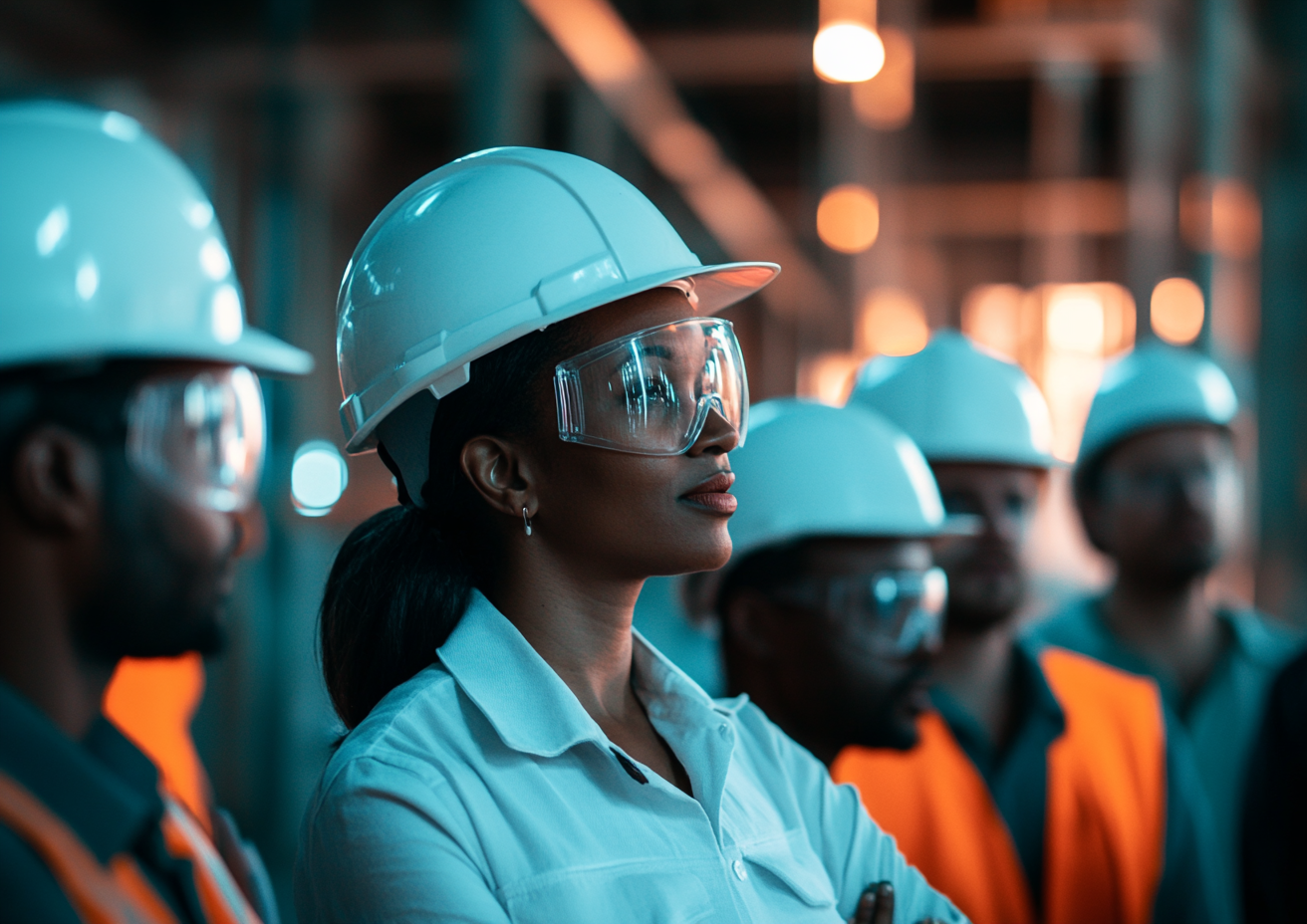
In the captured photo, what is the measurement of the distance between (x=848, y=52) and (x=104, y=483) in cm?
858

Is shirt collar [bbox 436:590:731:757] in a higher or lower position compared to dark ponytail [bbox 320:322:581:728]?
lower

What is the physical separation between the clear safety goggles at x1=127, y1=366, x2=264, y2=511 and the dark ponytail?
0.27 m

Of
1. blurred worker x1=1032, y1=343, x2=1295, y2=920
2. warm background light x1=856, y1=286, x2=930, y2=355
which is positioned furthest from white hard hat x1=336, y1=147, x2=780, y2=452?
warm background light x1=856, y1=286, x2=930, y2=355

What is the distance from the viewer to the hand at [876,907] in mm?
1988

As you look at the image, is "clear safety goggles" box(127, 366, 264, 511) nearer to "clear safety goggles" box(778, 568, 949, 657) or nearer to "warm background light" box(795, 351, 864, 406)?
"clear safety goggles" box(778, 568, 949, 657)

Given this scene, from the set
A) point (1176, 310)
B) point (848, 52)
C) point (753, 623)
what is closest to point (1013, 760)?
point (753, 623)

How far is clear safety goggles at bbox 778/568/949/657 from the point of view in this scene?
2.87m

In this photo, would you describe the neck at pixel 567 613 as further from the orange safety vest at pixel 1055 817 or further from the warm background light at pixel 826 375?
the warm background light at pixel 826 375

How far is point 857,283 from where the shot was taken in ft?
42.3

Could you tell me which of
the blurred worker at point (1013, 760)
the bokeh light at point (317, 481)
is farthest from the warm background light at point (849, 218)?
the bokeh light at point (317, 481)

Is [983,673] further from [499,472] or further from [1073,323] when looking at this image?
[1073,323]

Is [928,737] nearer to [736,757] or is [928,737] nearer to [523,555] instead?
[736,757]

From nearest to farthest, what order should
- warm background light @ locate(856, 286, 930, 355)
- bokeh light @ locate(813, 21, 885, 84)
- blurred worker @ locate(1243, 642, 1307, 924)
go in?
blurred worker @ locate(1243, 642, 1307, 924) < bokeh light @ locate(813, 21, 885, 84) < warm background light @ locate(856, 286, 930, 355)

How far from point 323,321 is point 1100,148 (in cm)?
1052
